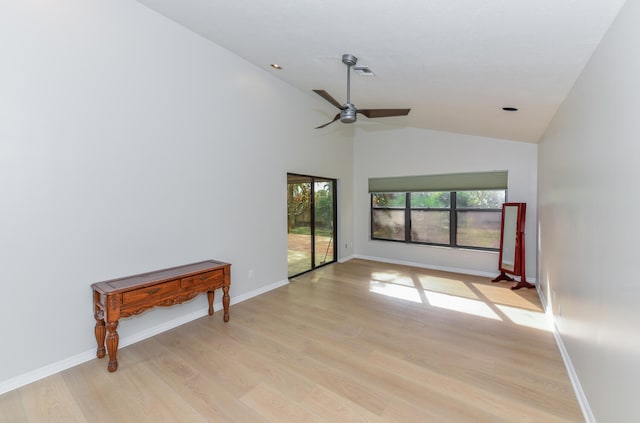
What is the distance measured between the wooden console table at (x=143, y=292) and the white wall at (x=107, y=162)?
0.49 ft

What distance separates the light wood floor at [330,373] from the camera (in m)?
2.02

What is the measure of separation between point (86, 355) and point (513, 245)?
19.6ft

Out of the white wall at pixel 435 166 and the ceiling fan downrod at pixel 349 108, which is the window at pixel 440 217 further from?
the ceiling fan downrod at pixel 349 108

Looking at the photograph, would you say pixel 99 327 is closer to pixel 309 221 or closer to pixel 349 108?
pixel 349 108

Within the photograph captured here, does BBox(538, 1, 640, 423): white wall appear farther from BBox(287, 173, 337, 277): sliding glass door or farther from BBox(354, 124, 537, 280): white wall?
BBox(287, 173, 337, 277): sliding glass door

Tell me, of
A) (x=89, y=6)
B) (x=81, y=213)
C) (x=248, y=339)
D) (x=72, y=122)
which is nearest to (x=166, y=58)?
(x=89, y=6)

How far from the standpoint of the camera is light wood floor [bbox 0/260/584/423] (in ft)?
6.63

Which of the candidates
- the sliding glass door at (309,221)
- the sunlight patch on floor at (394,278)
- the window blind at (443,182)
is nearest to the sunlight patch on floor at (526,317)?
the sunlight patch on floor at (394,278)

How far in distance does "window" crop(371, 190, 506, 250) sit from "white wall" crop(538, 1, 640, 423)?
2.70 m

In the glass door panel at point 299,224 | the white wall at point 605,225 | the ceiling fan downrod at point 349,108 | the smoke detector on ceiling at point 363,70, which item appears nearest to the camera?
the white wall at point 605,225

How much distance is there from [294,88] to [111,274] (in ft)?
12.4

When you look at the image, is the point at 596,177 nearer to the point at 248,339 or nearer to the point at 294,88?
the point at 248,339

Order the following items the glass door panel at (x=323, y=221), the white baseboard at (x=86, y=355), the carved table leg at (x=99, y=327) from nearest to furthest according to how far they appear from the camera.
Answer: the white baseboard at (x=86, y=355) < the carved table leg at (x=99, y=327) < the glass door panel at (x=323, y=221)

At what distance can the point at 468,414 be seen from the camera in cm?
199
